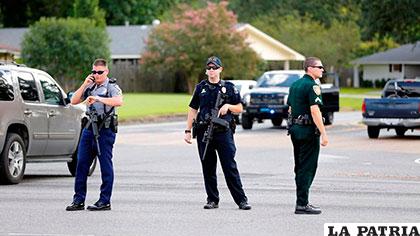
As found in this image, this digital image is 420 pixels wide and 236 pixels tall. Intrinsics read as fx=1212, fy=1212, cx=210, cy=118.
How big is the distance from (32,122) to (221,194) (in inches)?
145

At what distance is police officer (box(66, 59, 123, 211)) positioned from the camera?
14484 millimetres

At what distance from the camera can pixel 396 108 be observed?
105 feet

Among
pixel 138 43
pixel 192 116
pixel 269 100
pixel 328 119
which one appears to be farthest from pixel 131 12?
pixel 192 116

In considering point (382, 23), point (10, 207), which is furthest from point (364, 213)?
point (382, 23)

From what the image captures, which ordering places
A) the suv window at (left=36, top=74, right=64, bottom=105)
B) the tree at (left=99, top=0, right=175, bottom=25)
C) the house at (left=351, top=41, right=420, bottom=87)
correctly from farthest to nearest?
1. the tree at (left=99, top=0, right=175, bottom=25)
2. the house at (left=351, top=41, right=420, bottom=87)
3. the suv window at (left=36, top=74, right=64, bottom=105)

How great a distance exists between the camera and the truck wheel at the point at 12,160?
17.8 m

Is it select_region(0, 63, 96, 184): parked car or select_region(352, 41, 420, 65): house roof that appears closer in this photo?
select_region(0, 63, 96, 184): parked car

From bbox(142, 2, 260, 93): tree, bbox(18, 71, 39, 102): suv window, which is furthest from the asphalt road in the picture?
bbox(142, 2, 260, 93): tree

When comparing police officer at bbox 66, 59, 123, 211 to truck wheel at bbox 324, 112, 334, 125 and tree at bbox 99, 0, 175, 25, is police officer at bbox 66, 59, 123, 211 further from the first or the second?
tree at bbox 99, 0, 175, 25

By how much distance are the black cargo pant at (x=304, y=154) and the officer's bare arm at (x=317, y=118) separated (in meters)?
0.14

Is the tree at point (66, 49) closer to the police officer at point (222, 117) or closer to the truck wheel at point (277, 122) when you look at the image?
the truck wheel at point (277, 122)

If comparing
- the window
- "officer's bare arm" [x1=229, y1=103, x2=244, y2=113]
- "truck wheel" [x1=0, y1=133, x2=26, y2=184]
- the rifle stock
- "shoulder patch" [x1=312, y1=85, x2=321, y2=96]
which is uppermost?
"shoulder patch" [x1=312, y1=85, x2=321, y2=96]

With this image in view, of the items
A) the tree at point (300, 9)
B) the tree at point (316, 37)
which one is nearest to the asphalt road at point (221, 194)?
the tree at point (316, 37)

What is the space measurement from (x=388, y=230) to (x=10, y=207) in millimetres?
4846
